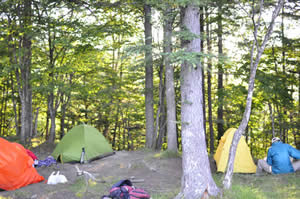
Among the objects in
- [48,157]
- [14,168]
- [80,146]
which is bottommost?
[48,157]

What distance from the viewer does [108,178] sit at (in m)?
7.27

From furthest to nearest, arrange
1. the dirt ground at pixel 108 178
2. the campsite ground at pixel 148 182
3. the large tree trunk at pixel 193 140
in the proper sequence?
the dirt ground at pixel 108 178 < the campsite ground at pixel 148 182 < the large tree trunk at pixel 193 140

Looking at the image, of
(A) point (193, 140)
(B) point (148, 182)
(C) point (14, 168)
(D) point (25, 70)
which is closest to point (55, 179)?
(C) point (14, 168)

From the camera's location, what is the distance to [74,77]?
15094mm

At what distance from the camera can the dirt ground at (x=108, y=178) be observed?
582 cm

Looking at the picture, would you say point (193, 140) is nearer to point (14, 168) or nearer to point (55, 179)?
point (55, 179)

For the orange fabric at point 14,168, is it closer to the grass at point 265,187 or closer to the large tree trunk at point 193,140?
the large tree trunk at point 193,140

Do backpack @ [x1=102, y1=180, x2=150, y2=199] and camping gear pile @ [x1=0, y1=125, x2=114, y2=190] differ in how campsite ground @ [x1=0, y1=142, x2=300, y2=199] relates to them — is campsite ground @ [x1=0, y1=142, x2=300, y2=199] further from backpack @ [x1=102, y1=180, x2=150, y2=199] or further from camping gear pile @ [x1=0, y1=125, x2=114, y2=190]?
backpack @ [x1=102, y1=180, x2=150, y2=199]

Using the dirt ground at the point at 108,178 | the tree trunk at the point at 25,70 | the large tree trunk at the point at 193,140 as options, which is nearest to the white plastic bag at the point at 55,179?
the dirt ground at the point at 108,178

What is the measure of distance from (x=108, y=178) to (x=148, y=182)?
1218 millimetres

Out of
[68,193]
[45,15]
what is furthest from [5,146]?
[45,15]

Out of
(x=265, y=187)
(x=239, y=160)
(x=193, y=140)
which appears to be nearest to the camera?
(x=193, y=140)

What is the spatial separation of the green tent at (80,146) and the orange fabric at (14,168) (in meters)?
2.74

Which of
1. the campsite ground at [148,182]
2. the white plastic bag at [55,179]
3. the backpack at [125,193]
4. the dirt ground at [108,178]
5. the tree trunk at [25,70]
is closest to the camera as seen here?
the backpack at [125,193]
